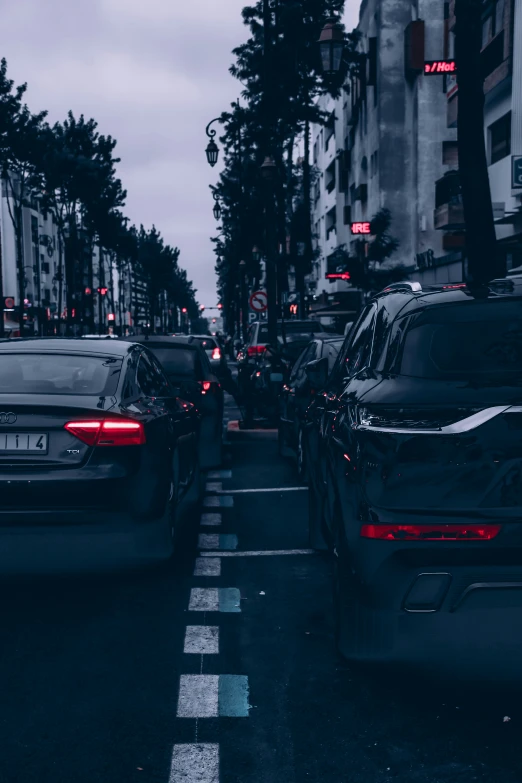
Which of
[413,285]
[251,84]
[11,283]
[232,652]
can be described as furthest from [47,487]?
[11,283]

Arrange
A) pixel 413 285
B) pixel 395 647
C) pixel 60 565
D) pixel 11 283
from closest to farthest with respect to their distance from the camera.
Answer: pixel 395 647 < pixel 413 285 < pixel 60 565 < pixel 11 283

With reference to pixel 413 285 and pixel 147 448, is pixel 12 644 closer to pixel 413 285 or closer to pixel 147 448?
pixel 147 448

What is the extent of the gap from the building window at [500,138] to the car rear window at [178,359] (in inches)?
Result: 645

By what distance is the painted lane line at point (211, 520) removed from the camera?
9047mm

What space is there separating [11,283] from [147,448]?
96.2 m

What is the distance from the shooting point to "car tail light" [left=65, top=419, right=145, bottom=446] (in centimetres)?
572

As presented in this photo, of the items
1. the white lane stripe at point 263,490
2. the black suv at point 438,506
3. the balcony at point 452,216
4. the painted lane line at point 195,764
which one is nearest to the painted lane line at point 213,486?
the white lane stripe at point 263,490

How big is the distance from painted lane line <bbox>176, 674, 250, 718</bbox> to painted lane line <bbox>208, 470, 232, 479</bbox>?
24.0 ft

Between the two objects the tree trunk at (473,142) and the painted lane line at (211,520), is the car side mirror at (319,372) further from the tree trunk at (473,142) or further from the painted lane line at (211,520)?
the tree trunk at (473,142)

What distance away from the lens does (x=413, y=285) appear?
5320mm

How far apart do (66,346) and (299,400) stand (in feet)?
16.9

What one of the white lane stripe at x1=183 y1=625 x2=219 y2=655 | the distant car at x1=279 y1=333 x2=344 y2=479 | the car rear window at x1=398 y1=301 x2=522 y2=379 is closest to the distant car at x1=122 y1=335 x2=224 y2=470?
the distant car at x1=279 y1=333 x2=344 y2=479

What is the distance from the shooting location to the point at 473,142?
38.5 ft

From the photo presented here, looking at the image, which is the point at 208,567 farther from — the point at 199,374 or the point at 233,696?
the point at 199,374
